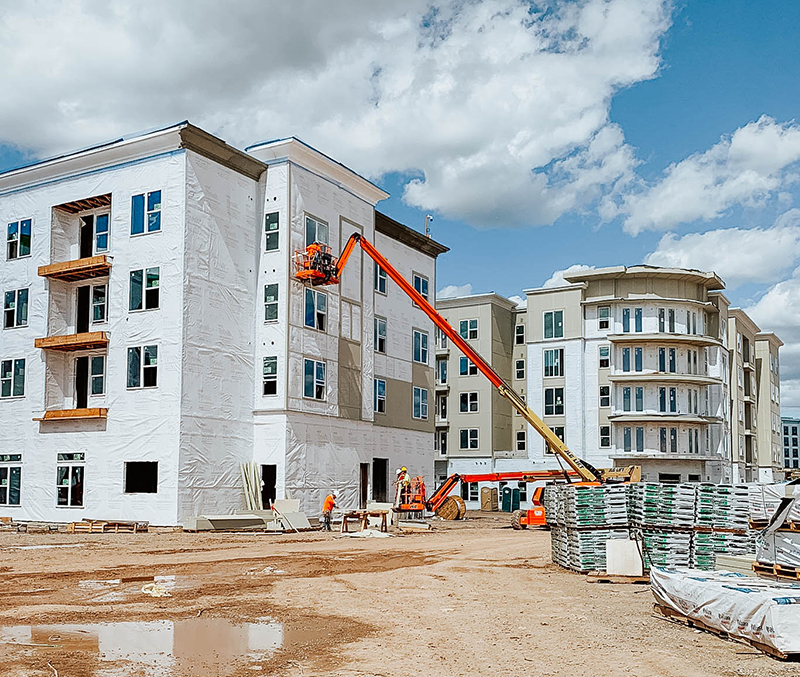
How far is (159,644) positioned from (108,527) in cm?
2544

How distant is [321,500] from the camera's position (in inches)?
1649

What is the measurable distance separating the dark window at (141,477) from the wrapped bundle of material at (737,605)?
2629 cm

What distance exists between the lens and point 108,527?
118 ft

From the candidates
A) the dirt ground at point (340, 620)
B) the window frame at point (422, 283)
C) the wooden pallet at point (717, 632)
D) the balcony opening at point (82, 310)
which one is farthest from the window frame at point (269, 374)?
the wooden pallet at point (717, 632)

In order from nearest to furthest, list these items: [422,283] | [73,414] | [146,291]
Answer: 1. [146,291]
2. [73,414]
3. [422,283]

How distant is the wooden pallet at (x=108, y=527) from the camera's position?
35688mm

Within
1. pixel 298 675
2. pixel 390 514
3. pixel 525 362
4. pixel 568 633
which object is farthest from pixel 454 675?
pixel 525 362

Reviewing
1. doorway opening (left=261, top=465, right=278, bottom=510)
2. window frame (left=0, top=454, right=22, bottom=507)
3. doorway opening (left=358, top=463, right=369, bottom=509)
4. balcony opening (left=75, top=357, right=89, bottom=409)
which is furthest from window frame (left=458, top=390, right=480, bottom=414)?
window frame (left=0, top=454, right=22, bottom=507)

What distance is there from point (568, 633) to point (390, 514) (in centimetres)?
2623

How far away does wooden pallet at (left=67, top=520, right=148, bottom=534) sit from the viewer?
1405 inches

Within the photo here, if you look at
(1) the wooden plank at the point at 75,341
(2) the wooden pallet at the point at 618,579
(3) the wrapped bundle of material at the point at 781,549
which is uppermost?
(1) the wooden plank at the point at 75,341

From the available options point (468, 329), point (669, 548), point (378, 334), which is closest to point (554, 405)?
point (468, 329)

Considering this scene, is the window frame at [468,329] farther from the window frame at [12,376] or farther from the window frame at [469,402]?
the window frame at [12,376]

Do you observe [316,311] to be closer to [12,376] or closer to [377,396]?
[377,396]
